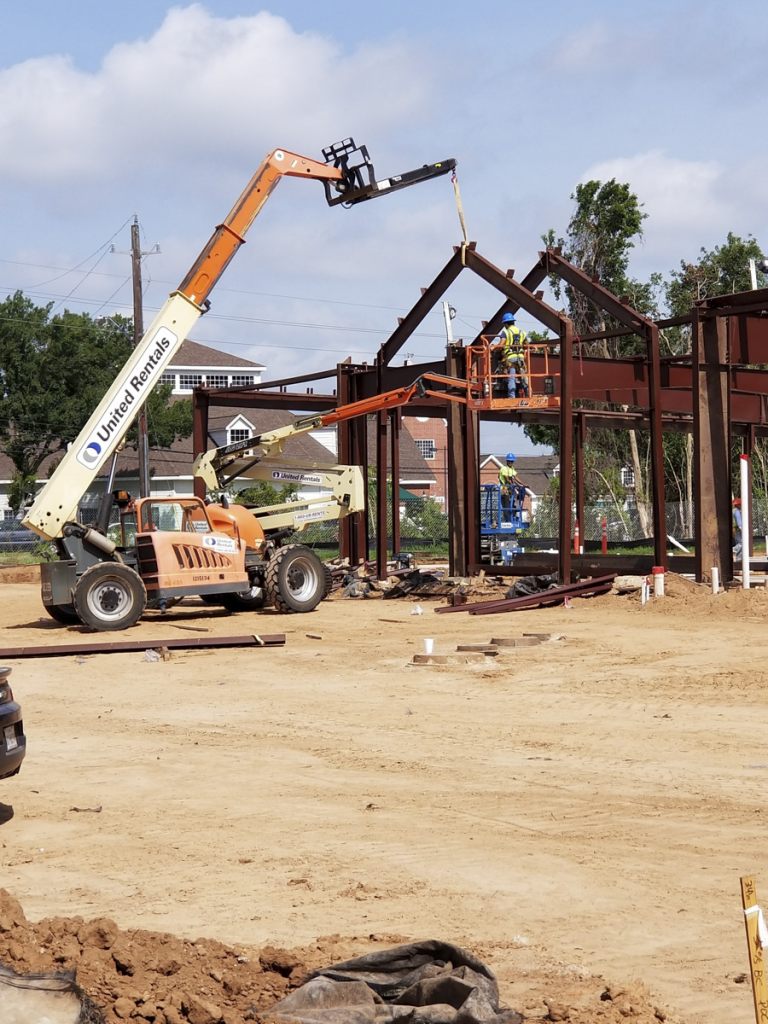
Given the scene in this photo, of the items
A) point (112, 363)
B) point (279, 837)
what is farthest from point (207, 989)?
point (112, 363)

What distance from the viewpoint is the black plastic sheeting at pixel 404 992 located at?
497 cm

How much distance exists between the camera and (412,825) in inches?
332

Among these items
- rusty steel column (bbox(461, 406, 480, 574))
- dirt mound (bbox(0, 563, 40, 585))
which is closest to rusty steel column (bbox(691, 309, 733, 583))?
rusty steel column (bbox(461, 406, 480, 574))

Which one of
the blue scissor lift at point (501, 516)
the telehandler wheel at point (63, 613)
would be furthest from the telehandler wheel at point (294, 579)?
the blue scissor lift at point (501, 516)

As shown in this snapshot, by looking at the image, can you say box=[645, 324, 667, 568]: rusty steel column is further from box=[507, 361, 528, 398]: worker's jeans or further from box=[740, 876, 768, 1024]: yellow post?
box=[740, 876, 768, 1024]: yellow post

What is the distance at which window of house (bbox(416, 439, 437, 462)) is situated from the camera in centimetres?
8781

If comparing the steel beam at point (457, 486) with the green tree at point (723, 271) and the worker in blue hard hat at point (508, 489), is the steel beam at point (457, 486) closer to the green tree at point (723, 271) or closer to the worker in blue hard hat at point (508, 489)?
the worker in blue hard hat at point (508, 489)

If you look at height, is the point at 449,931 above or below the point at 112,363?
below

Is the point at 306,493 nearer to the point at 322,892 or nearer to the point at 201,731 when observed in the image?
the point at 201,731

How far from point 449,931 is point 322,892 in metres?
0.93

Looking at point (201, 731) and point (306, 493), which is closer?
point (201, 731)

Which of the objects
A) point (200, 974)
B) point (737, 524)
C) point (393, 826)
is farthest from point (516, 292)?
point (200, 974)

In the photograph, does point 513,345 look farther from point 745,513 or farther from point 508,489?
point 508,489

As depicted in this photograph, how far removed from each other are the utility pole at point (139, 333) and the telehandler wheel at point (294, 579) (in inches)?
634
